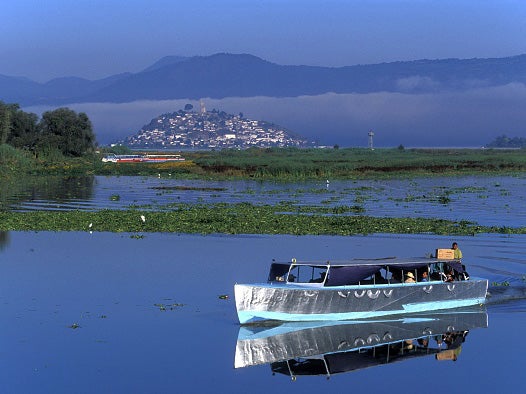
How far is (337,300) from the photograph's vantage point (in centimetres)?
3319

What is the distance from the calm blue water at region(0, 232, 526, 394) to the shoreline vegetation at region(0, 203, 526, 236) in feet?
9.76

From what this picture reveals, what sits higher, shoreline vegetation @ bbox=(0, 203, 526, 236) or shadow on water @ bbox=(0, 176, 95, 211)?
shadow on water @ bbox=(0, 176, 95, 211)

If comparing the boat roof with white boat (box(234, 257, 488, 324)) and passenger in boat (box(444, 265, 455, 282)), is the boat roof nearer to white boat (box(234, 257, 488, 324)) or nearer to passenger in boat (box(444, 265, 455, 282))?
white boat (box(234, 257, 488, 324))

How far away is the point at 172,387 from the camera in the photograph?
84.6 feet

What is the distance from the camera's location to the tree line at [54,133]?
140 m

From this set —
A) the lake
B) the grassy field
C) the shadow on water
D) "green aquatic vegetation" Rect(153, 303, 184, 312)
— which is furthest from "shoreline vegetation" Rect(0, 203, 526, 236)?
the grassy field

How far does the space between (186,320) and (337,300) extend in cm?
530

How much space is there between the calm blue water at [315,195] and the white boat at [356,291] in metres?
25.3

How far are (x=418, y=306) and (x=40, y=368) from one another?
14.6 metres

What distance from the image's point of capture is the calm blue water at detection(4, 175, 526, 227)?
230 feet

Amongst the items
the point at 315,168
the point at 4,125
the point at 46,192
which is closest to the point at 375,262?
the point at 46,192

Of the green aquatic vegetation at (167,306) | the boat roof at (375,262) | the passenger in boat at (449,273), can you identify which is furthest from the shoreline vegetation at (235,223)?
the green aquatic vegetation at (167,306)

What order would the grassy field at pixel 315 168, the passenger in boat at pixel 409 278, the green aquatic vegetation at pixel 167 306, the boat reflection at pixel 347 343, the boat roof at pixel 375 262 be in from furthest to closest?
the grassy field at pixel 315 168, the passenger in boat at pixel 409 278, the green aquatic vegetation at pixel 167 306, the boat roof at pixel 375 262, the boat reflection at pixel 347 343

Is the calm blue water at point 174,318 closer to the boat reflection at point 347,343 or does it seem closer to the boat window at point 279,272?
the boat reflection at point 347,343
